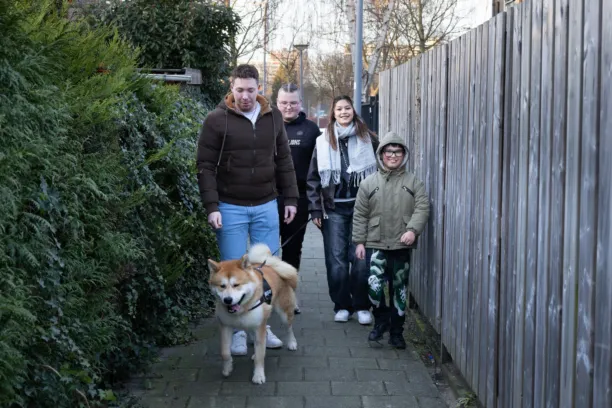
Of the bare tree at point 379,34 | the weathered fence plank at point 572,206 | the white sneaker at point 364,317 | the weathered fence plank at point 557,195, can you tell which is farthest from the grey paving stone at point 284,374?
the bare tree at point 379,34

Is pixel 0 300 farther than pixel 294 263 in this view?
No

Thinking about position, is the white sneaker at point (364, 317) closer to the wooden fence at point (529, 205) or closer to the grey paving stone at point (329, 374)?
the wooden fence at point (529, 205)

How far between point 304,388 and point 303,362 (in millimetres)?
639

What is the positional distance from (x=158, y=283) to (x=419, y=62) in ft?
10.8

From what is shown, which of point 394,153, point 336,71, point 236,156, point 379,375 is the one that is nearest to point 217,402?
point 379,375

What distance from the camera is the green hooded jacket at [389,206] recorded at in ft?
20.8

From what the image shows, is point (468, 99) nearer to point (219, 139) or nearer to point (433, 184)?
point (433, 184)

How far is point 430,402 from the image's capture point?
520 centimetres

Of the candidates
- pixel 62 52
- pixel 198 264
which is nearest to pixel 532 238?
pixel 62 52

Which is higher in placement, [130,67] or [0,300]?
[130,67]

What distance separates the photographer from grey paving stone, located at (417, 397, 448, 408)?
5.14m

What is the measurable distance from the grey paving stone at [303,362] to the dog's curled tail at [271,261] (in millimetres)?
599

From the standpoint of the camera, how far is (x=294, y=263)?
785cm

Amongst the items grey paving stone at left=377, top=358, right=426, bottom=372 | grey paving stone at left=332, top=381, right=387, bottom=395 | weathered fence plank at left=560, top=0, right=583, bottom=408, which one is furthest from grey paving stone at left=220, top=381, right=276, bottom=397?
weathered fence plank at left=560, top=0, right=583, bottom=408
